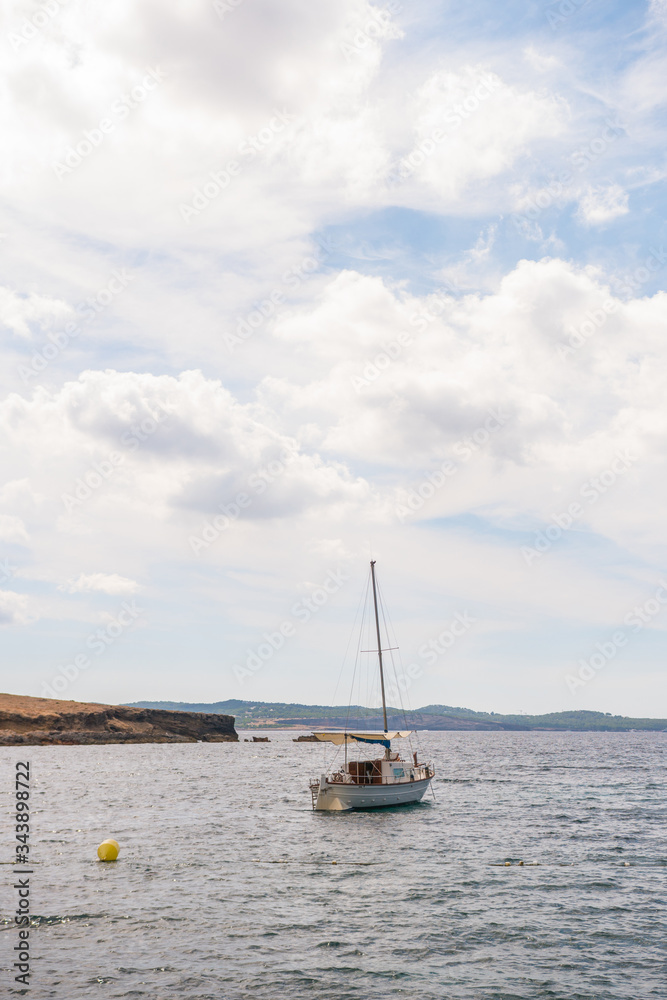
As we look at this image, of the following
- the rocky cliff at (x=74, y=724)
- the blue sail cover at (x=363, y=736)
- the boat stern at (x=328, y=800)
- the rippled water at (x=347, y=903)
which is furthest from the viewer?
the rocky cliff at (x=74, y=724)

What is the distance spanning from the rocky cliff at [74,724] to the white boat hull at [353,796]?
389 feet

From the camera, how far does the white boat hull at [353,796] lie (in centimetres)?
5156

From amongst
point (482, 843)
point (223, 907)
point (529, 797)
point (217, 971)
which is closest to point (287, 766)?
point (529, 797)

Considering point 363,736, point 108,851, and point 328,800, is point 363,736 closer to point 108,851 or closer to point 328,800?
point 328,800

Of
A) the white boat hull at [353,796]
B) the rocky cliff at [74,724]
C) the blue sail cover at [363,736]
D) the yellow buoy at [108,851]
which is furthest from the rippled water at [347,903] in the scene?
the rocky cliff at [74,724]

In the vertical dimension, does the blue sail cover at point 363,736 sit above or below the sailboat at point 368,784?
above

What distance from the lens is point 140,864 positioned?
34.1m

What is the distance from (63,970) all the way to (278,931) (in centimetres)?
697

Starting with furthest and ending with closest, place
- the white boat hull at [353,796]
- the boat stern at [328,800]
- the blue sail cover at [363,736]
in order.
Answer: the blue sail cover at [363,736] < the boat stern at [328,800] < the white boat hull at [353,796]

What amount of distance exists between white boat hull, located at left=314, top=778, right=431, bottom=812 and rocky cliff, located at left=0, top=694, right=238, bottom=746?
389ft

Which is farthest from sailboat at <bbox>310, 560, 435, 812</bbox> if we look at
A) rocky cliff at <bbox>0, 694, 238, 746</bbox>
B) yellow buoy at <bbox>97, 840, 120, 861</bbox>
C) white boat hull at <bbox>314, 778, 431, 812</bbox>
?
rocky cliff at <bbox>0, 694, 238, 746</bbox>

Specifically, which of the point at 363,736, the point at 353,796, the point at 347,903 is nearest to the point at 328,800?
the point at 353,796

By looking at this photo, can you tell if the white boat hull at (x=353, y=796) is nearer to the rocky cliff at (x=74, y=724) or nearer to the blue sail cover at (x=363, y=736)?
the blue sail cover at (x=363, y=736)

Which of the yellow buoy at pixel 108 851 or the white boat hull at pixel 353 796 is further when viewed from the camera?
the white boat hull at pixel 353 796
